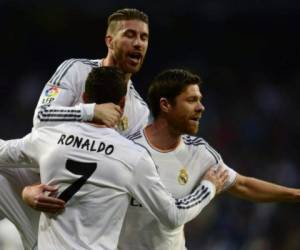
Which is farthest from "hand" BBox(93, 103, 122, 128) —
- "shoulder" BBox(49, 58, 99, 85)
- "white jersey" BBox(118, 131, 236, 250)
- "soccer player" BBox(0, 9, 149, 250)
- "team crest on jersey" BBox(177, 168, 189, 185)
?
"shoulder" BBox(49, 58, 99, 85)

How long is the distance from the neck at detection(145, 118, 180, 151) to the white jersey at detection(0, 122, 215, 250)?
0.51m

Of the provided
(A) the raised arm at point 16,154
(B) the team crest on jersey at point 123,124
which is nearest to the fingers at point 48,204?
(A) the raised arm at point 16,154

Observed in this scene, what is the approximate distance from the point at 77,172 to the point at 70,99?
87 centimetres

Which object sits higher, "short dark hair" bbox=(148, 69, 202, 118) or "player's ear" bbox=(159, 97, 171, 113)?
"short dark hair" bbox=(148, 69, 202, 118)

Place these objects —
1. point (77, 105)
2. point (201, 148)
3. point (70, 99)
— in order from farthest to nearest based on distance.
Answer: point (70, 99)
point (201, 148)
point (77, 105)

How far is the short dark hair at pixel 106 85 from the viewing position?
153 inches

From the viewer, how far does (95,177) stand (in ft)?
12.7

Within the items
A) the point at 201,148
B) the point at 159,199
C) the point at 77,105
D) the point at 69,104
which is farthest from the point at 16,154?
the point at 201,148

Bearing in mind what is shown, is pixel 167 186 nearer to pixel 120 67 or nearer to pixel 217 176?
pixel 217 176

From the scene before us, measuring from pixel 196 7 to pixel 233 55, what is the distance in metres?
0.95

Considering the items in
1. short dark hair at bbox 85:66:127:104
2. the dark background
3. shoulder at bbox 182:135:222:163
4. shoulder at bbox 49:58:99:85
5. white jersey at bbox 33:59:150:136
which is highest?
short dark hair at bbox 85:66:127:104

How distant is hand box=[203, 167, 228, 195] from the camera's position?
14.3 ft

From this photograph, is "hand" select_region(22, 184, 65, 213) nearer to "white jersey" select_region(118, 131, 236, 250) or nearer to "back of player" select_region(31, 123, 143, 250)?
"back of player" select_region(31, 123, 143, 250)

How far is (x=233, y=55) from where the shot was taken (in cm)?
1245
